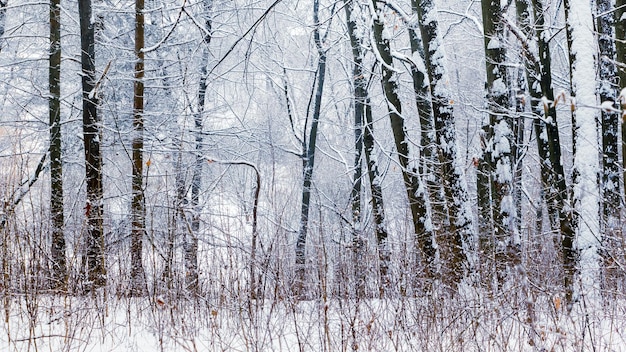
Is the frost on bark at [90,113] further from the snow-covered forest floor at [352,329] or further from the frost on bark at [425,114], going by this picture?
the frost on bark at [425,114]

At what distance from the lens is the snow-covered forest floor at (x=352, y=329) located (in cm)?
523

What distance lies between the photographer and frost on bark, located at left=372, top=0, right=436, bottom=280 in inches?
384

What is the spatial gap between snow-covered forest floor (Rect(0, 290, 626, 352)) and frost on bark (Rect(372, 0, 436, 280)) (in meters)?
3.22

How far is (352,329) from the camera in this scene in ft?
17.2

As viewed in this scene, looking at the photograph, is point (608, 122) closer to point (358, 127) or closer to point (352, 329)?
point (358, 127)

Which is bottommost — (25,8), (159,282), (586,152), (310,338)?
(310,338)

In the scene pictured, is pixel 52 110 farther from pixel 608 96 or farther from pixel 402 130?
pixel 608 96

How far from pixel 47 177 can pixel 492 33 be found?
10157mm

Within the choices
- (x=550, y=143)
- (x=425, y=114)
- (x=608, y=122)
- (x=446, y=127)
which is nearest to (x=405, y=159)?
(x=425, y=114)

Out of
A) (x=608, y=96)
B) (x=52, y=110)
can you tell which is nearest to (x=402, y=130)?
(x=608, y=96)

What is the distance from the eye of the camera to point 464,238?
29.1 feet

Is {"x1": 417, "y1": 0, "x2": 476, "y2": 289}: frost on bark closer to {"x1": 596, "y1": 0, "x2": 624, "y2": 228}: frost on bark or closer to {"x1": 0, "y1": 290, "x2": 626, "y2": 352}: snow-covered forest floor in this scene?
{"x1": 596, "y1": 0, "x2": 624, "y2": 228}: frost on bark

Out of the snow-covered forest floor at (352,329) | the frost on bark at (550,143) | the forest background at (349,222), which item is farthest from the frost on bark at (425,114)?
the snow-covered forest floor at (352,329)

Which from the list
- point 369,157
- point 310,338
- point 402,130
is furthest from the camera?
point 369,157
